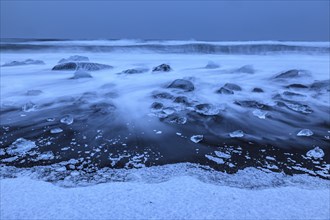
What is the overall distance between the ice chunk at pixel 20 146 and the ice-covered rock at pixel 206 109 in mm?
1351

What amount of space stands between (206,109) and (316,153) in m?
1.06

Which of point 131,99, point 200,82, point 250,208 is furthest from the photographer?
point 200,82

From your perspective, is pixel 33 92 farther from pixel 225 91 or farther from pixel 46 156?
pixel 225 91

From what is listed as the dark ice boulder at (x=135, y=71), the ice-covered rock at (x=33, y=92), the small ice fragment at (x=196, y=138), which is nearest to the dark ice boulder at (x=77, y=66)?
the dark ice boulder at (x=135, y=71)

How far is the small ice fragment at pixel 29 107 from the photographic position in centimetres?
275

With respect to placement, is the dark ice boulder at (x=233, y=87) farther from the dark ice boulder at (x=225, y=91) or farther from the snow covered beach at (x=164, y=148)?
the dark ice boulder at (x=225, y=91)

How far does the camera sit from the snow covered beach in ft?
4.19

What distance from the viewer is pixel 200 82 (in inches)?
158

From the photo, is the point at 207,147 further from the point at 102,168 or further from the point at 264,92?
the point at 264,92

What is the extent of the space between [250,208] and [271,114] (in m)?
1.61

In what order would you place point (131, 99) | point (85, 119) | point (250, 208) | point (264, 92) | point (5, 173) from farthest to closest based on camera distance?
point (264, 92) → point (131, 99) → point (85, 119) → point (5, 173) → point (250, 208)

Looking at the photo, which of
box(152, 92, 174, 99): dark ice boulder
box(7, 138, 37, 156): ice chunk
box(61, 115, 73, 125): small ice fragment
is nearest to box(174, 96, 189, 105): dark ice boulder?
box(152, 92, 174, 99): dark ice boulder

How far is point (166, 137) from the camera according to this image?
212 cm

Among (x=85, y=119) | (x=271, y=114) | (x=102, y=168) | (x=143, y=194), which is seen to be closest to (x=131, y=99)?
(x=85, y=119)
